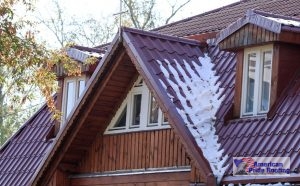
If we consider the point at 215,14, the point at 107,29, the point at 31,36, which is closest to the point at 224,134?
the point at 31,36

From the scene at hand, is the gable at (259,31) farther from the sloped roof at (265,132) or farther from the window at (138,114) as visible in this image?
the window at (138,114)

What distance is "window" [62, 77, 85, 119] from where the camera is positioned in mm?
24688

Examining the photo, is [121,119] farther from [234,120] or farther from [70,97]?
[234,120]

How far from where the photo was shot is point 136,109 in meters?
22.0

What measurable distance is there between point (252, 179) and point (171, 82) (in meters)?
3.17

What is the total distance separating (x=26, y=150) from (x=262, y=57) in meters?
7.55

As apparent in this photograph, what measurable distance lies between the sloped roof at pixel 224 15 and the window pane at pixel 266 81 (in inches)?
76.9

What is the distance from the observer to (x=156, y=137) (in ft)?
68.8

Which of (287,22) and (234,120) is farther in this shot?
(234,120)

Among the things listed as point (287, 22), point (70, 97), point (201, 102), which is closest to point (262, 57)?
point (287, 22)

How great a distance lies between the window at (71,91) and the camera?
24688 mm

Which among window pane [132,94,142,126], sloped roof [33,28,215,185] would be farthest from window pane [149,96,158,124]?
sloped roof [33,28,215,185]

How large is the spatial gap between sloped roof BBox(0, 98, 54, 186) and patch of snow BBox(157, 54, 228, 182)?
15.9 ft

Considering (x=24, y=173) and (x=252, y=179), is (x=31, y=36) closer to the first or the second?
(x=252, y=179)
